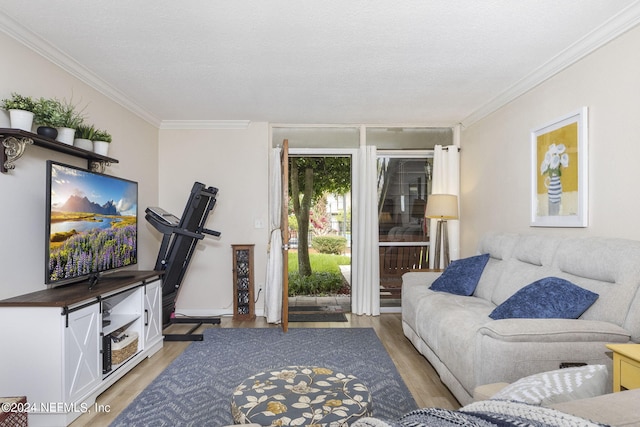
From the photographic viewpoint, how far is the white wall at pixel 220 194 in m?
5.02

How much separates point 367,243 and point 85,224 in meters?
3.25

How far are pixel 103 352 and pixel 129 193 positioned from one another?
151 centimetres

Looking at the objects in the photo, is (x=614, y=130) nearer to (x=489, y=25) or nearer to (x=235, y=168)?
(x=489, y=25)

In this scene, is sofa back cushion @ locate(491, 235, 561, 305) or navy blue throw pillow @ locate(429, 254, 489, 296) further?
navy blue throw pillow @ locate(429, 254, 489, 296)

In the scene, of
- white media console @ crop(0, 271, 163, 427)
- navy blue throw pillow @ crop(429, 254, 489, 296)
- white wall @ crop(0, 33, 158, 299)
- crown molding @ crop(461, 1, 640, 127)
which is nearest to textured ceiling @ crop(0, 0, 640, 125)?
crown molding @ crop(461, 1, 640, 127)

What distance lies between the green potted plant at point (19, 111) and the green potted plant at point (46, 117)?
0.25 feet

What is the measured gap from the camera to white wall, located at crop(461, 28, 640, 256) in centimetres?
240

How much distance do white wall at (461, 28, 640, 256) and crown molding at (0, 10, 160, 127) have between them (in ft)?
12.7

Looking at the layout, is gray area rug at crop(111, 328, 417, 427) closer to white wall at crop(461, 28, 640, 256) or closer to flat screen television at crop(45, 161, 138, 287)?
flat screen television at crop(45, 161, 138, 287)

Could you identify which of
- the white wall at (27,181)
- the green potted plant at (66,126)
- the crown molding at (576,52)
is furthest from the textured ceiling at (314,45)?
the green potted plant at (66,126)

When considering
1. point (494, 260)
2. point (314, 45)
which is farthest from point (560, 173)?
point (314, 45)

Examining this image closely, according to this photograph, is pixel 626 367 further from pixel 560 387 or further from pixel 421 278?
pixel 421 278

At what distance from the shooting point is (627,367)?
1.65 metres

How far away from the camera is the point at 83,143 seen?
307cm
